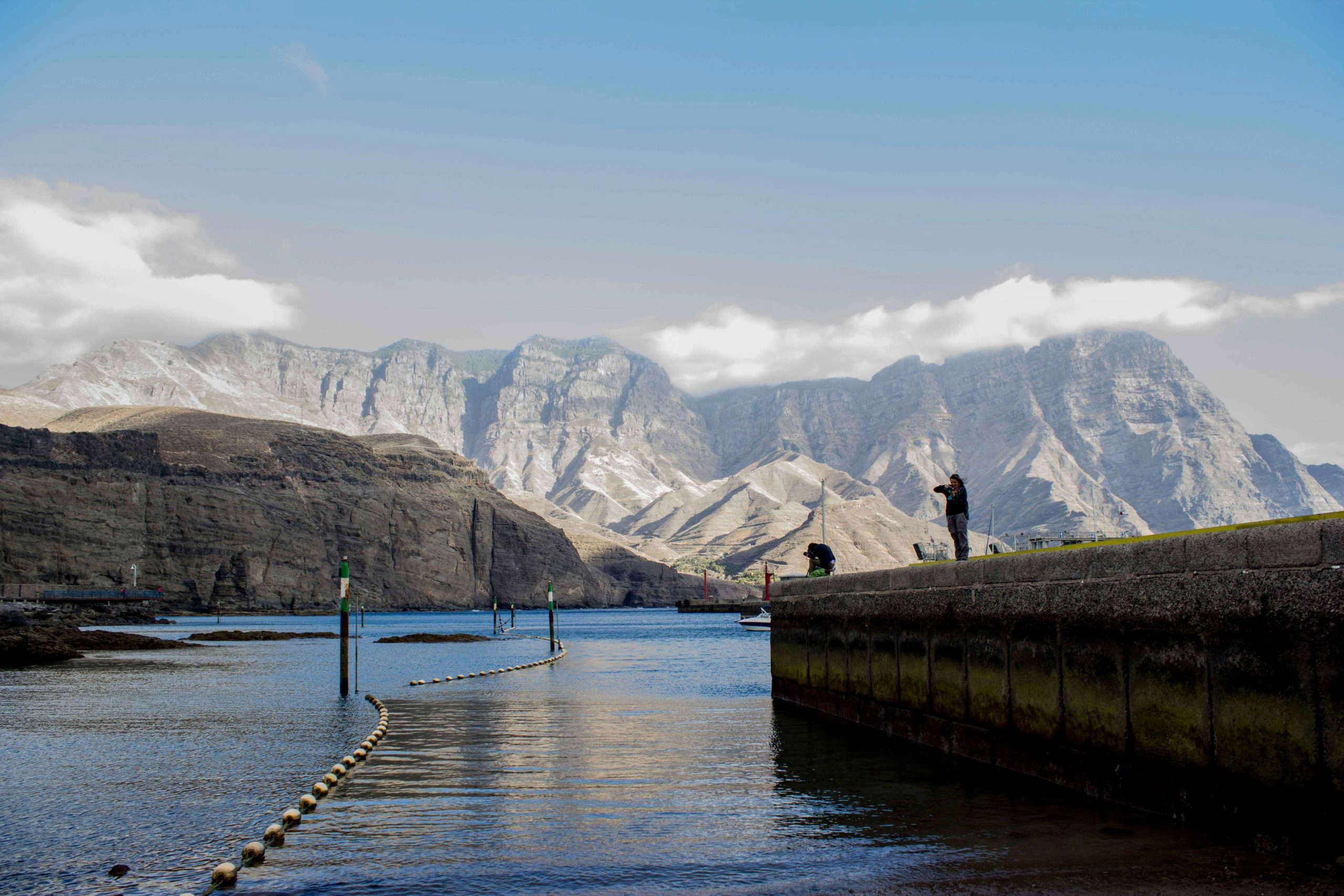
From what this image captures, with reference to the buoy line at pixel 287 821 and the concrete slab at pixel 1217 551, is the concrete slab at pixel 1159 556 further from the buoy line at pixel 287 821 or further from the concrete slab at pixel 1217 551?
the buoy line at pixel 287 821

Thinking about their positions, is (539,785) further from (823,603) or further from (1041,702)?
(823,603)

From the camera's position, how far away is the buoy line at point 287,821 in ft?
40.5

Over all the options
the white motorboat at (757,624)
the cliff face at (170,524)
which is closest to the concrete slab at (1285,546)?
the white motorboat at (757,624)

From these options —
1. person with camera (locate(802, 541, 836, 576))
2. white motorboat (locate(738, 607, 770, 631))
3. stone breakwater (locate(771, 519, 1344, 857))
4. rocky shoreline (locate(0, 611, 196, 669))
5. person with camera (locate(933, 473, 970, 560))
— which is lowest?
white motorboat (locate(738, 607, 770, 631))

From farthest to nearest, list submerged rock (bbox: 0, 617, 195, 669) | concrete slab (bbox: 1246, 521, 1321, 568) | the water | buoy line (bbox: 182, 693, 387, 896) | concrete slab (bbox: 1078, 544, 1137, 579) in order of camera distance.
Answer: submerged rock (bbox: 0, 617, 195, 669), concrete slab (bbox: 1078, 544, 1137, 579), the water, buoy line (bbox: 182, 693, 387, 896), concrete slab (bbox: 1246, 521, 1321, 568)

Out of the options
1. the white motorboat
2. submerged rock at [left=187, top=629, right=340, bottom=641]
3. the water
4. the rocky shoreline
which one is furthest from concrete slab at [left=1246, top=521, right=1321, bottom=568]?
the white motorboat

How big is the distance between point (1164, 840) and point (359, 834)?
10069mm

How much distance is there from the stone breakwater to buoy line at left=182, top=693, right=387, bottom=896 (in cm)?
1077

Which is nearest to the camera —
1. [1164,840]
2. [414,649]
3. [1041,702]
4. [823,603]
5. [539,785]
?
[1164,840]

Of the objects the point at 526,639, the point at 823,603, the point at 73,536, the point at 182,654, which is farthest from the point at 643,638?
the point at 73,536

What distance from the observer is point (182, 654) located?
6356cm

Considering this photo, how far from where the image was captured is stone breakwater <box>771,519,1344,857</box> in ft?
35.7

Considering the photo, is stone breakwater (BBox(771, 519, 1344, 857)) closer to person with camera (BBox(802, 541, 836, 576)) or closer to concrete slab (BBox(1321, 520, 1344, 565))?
concrete slab (BBox(1321, 520, 1344, 565))

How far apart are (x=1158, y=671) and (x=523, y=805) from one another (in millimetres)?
9173
